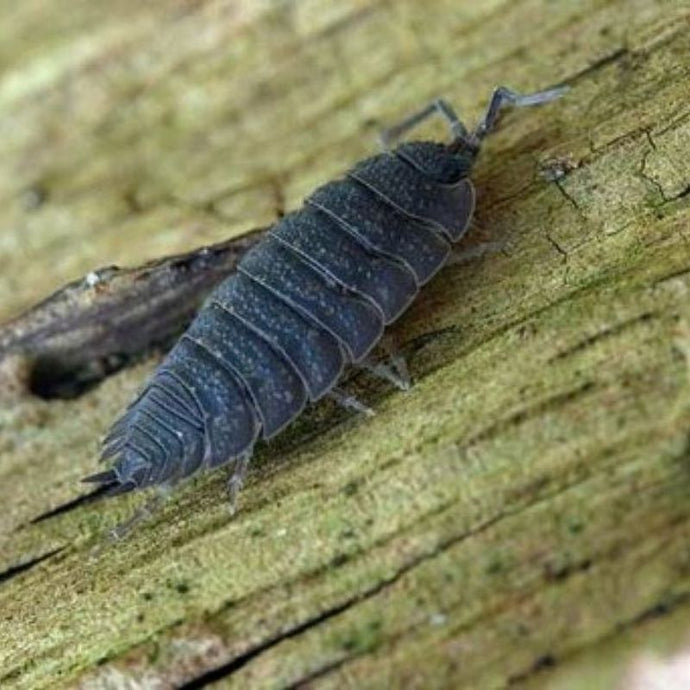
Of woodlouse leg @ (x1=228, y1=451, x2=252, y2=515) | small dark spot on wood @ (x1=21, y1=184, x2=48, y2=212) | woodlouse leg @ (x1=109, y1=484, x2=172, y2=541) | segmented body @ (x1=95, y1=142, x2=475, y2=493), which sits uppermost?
small dark spot on wood @ (x1=21, y1=184, x2=48, y2=212)

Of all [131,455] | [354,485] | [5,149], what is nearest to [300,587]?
[354,485]

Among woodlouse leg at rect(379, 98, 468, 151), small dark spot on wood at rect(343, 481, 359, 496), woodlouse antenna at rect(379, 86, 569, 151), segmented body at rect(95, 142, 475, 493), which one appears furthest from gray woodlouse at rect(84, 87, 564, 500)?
small dark spot on wood at rect(343, 481, 359, 496)

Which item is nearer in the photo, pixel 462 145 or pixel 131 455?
pixel 131 455

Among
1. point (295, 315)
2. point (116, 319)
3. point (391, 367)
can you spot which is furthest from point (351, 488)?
point (116, 319)

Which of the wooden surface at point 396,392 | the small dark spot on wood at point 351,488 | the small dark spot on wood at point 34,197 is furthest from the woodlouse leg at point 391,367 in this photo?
the small dark spot on wood at point 34,197

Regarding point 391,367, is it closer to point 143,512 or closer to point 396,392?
point 396,392

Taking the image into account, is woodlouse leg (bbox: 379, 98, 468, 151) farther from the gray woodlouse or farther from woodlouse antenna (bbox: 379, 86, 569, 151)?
the gray woodlouse

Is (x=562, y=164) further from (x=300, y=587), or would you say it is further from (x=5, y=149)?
(x=5, y=149)
